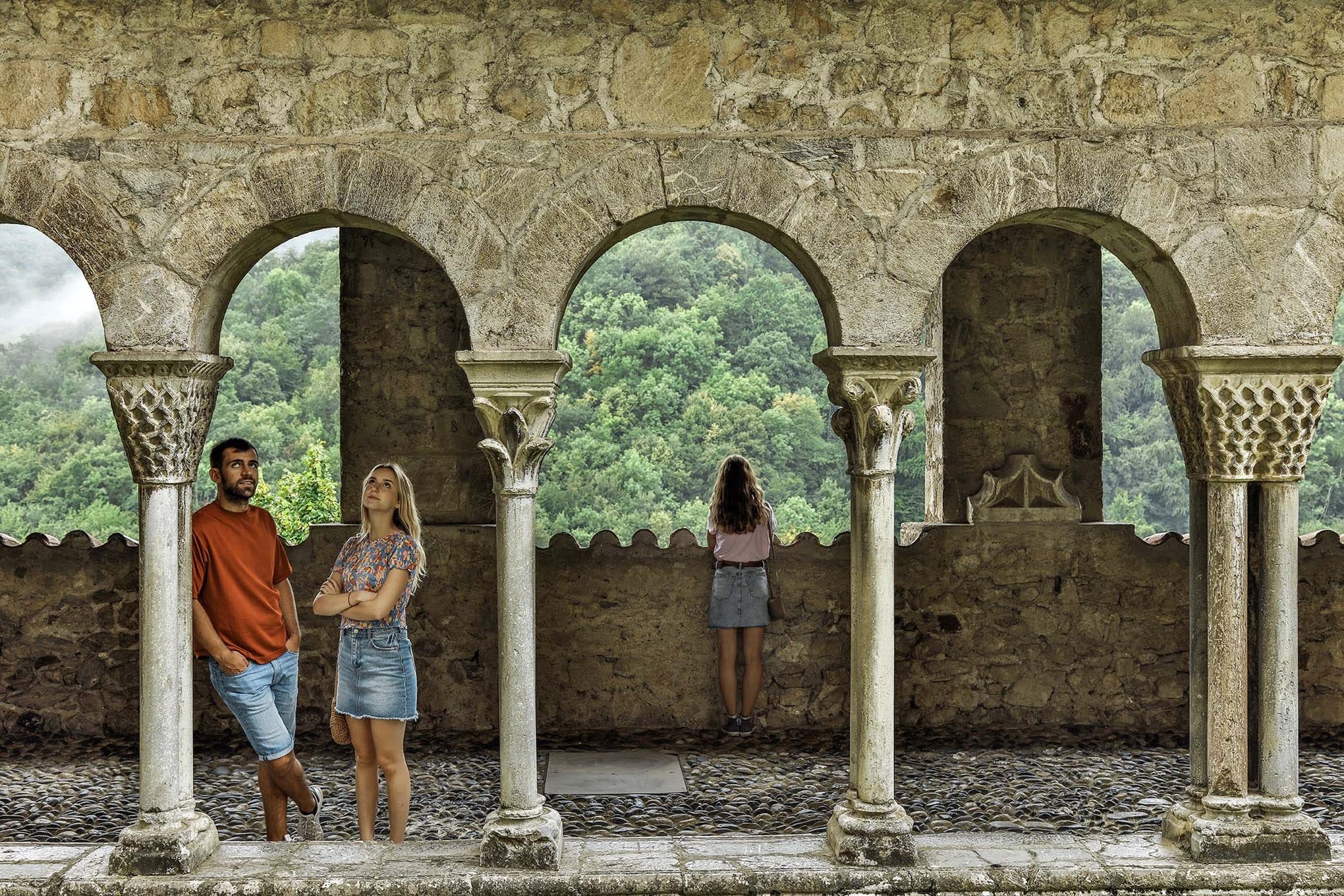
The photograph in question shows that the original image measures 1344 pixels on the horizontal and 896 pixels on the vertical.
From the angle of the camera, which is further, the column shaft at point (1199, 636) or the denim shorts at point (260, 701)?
the column shaft at point (1199, 636)

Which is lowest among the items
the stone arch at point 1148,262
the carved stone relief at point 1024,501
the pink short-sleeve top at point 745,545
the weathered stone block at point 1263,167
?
the pink short-sleeve top at point 745,545

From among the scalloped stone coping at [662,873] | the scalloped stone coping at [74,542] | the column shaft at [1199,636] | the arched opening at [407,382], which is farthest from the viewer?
the arched opening at [407,382]

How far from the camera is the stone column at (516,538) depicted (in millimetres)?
4438

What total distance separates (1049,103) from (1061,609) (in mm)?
3218

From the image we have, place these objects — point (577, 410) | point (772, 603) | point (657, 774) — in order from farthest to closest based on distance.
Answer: point (577, 410) → point (772, 603) → point (657, 774)

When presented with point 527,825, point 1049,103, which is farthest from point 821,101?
point 527,825

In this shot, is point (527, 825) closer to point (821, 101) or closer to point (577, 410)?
point (821, 101)

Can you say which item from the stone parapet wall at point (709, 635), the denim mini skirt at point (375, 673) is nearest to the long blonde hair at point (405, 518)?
the denim mini skirt at point (375, 673)

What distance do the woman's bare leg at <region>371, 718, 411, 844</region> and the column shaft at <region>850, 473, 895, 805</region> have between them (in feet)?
5.03

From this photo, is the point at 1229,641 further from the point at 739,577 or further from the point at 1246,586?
the point at 739,577

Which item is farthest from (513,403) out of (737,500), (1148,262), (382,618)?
(1148,262)

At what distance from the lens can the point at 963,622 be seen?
6898 millimetres

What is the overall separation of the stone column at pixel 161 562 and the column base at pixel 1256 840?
3.33m

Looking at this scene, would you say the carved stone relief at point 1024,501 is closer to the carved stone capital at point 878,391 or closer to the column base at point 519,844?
the carved stone capital at point 878,391
